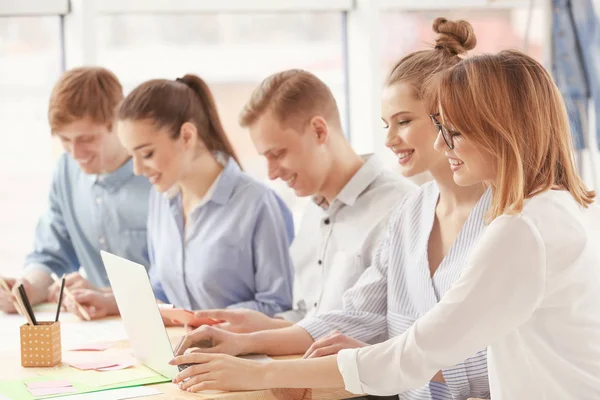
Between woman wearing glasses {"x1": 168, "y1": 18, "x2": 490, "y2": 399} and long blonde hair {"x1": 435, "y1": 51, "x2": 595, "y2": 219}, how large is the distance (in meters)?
0.35

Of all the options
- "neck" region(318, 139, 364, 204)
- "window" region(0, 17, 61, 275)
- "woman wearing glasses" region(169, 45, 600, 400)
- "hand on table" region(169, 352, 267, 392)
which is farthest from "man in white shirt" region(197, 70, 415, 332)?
"window" region(0, 17, 61, 275)

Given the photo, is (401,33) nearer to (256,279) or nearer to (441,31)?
(256,279)

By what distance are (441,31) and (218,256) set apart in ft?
3.15

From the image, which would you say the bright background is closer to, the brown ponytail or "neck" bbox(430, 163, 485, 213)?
the brown ponytail

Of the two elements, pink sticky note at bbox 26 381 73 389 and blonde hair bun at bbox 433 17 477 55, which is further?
blonde hair bun at bbox 433 17 477 55

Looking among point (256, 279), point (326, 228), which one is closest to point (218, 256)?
point (256, 279)

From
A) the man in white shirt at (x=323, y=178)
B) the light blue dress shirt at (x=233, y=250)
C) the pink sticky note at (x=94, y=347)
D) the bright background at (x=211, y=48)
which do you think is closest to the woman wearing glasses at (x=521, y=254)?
the man in white shirt at (x=323, y=178)

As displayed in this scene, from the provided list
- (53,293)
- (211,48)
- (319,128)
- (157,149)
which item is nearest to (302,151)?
(319,128)

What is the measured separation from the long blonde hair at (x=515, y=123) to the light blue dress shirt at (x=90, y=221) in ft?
5.80

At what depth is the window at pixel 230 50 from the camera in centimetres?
363

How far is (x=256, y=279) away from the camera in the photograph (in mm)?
2611

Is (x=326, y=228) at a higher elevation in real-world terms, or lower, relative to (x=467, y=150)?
lower

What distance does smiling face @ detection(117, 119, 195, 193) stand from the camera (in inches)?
102

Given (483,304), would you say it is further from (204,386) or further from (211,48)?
(211,48)
